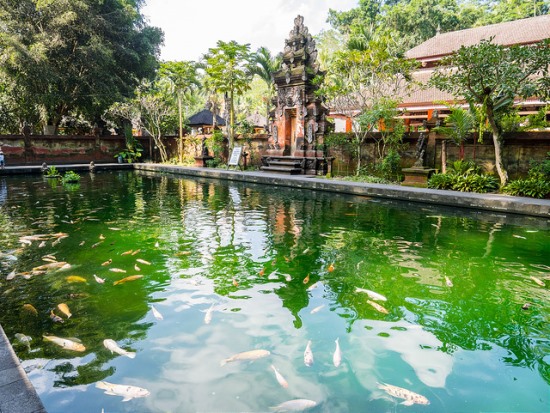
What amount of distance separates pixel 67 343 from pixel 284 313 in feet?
5.99

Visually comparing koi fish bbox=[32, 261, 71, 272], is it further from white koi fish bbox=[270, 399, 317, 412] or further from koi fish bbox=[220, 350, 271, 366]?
white koi fish bbox=[270, 399, 317, 412]

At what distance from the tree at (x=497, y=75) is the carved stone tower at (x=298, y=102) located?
20.7 feet

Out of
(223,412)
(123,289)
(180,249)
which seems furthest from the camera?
(180,249)

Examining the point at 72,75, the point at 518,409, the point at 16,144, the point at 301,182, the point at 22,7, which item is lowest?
the point at 518,409

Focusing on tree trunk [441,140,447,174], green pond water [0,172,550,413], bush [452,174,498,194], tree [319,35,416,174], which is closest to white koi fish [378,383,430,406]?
green pond water [0,172,550,413]

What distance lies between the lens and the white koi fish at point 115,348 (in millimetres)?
2782

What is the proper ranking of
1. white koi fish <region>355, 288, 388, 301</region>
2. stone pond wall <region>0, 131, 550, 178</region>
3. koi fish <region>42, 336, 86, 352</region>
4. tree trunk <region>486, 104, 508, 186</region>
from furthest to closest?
stone pond wall <region>0, 131, 550, 178</region>, tree trunk <region>486, 104, 508, 186</region>, white koi fish <region>355, 288, 388, 301</region>, koi fish <region>42, 336, 86, 352</region>

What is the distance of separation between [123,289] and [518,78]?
10.5 meters

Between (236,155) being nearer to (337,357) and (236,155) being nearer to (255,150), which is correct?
(255,150)

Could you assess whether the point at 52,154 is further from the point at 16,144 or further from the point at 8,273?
the point at 8,273

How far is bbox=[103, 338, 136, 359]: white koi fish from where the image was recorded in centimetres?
278

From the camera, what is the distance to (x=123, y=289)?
398 cm

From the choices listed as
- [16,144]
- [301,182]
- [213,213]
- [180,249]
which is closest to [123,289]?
[180,249]

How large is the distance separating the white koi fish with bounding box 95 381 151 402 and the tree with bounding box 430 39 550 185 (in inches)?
407
